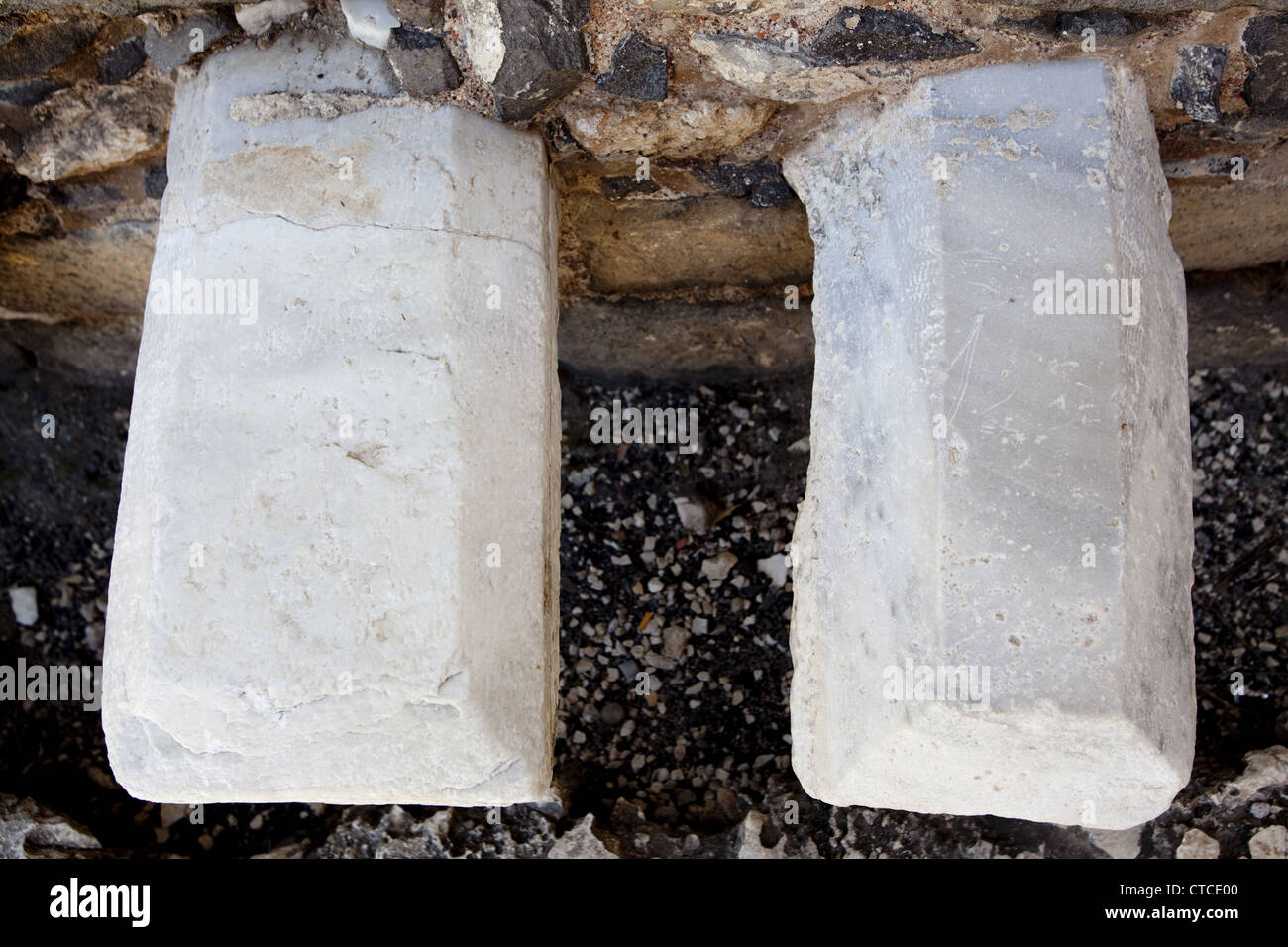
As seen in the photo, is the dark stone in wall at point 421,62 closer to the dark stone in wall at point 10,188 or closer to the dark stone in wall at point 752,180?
the dark stone in wall at point 752,180

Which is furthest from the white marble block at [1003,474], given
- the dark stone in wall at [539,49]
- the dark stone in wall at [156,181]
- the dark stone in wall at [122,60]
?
the dark stone in wall at [156,181]

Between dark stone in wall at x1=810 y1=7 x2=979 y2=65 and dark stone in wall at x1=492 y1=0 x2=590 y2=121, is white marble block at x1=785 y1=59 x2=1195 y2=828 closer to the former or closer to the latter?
dark stone in wall at x1=810 y1=7 x2=979 y2=65

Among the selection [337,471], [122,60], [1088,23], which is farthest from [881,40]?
[122,60]

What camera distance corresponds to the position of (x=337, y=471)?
66.9 inches

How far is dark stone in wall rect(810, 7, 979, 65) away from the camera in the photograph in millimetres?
1742

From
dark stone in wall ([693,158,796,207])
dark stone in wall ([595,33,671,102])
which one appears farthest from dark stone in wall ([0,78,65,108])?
dark stone in wall ([693,158,796,207])

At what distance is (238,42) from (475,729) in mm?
1268

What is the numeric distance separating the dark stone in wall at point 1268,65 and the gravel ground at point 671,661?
1106 millimetres

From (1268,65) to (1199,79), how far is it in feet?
0.35

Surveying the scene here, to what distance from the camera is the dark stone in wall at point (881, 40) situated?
1742 mm

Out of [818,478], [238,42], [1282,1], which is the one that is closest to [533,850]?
[818,478]

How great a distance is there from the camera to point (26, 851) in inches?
97.7

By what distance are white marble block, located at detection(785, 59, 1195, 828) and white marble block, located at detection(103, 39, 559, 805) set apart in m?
0.53

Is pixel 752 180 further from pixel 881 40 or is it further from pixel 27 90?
pixel 27 90
